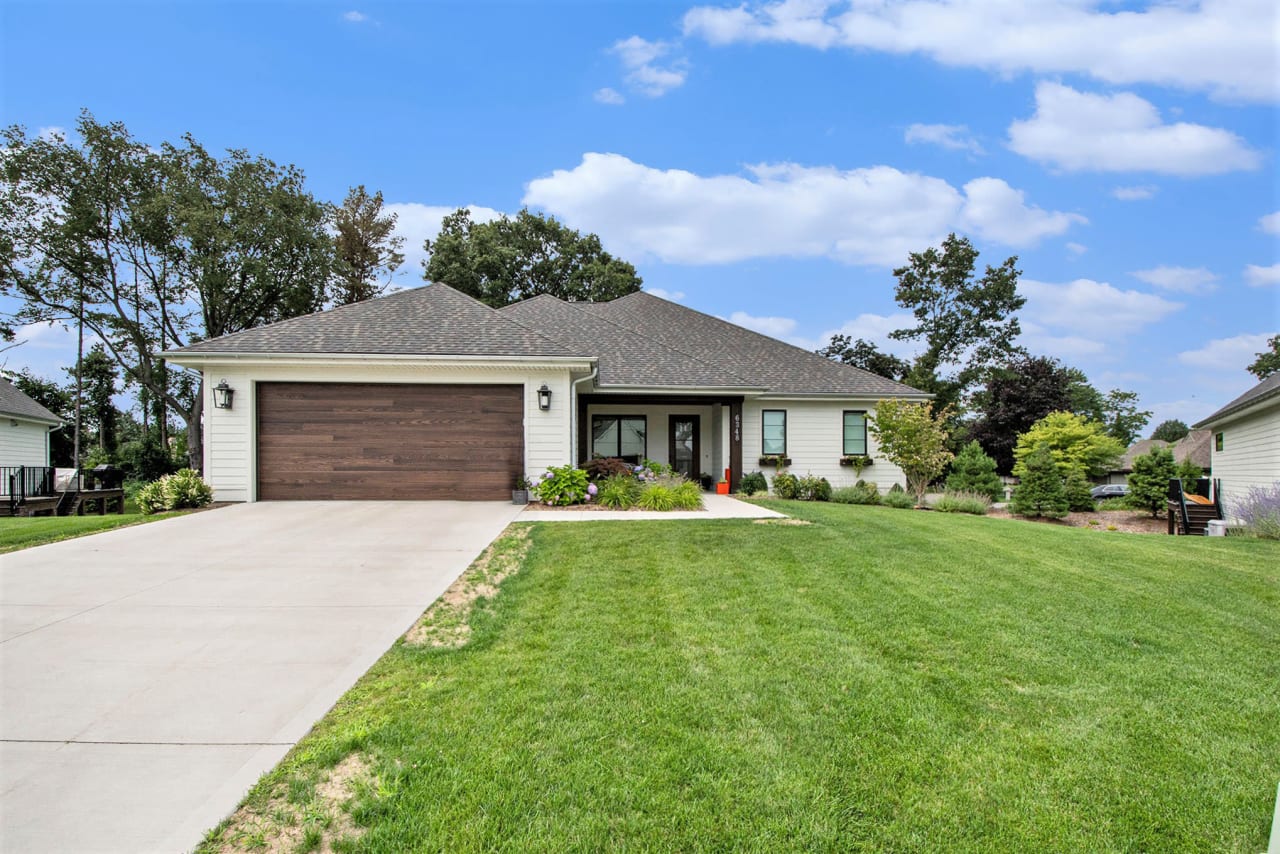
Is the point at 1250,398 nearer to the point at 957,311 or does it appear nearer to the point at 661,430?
the point at 661,430

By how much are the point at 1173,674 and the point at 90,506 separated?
19.3 metres

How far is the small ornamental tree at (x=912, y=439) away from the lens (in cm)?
1484

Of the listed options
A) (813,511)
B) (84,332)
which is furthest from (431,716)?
(84,332)

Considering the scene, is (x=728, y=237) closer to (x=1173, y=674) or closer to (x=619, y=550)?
(x=619, y=550)

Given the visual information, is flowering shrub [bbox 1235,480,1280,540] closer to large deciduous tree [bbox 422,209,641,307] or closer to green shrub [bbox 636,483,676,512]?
green shrub [bbox 636,483,676,512]

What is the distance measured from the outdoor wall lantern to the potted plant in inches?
550

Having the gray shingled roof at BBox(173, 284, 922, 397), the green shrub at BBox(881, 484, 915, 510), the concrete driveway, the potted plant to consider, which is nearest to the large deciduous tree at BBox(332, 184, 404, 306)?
the gray shingled roof at BBox(173, 284, 922, 397)

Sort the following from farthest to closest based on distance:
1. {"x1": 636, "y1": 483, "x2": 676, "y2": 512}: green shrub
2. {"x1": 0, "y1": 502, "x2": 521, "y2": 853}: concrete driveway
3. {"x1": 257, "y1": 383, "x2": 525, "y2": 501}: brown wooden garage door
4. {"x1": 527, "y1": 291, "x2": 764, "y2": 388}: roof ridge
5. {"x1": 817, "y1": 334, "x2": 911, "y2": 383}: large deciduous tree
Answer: {"x1": 817, "y1": 334, "x2": 911, "y2": 383}: large deciduous tree → {"x1": 527, "y1": 291, "x2": 764, "y2": 388}: roof ridge → {"x1": 257, "y1": 383, "x2": 525, "y2": 501}: brown wooden garage door → {"x1": 636, "y1": 483, "x2": 676, "y2": 512}: green shrub → {"x1": 0, "y1": 502, "x2": 521, "y2": 853}: concrete driveway

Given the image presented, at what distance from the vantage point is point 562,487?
10.5 metres

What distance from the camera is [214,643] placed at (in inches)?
152

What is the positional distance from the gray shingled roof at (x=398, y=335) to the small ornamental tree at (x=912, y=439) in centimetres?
823

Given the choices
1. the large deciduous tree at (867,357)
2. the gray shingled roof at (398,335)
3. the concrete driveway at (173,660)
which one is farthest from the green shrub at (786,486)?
the large deciduous tree at (867,357)

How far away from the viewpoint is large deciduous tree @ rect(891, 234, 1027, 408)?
1252 inches

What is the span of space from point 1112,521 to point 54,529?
2093 centimetres
